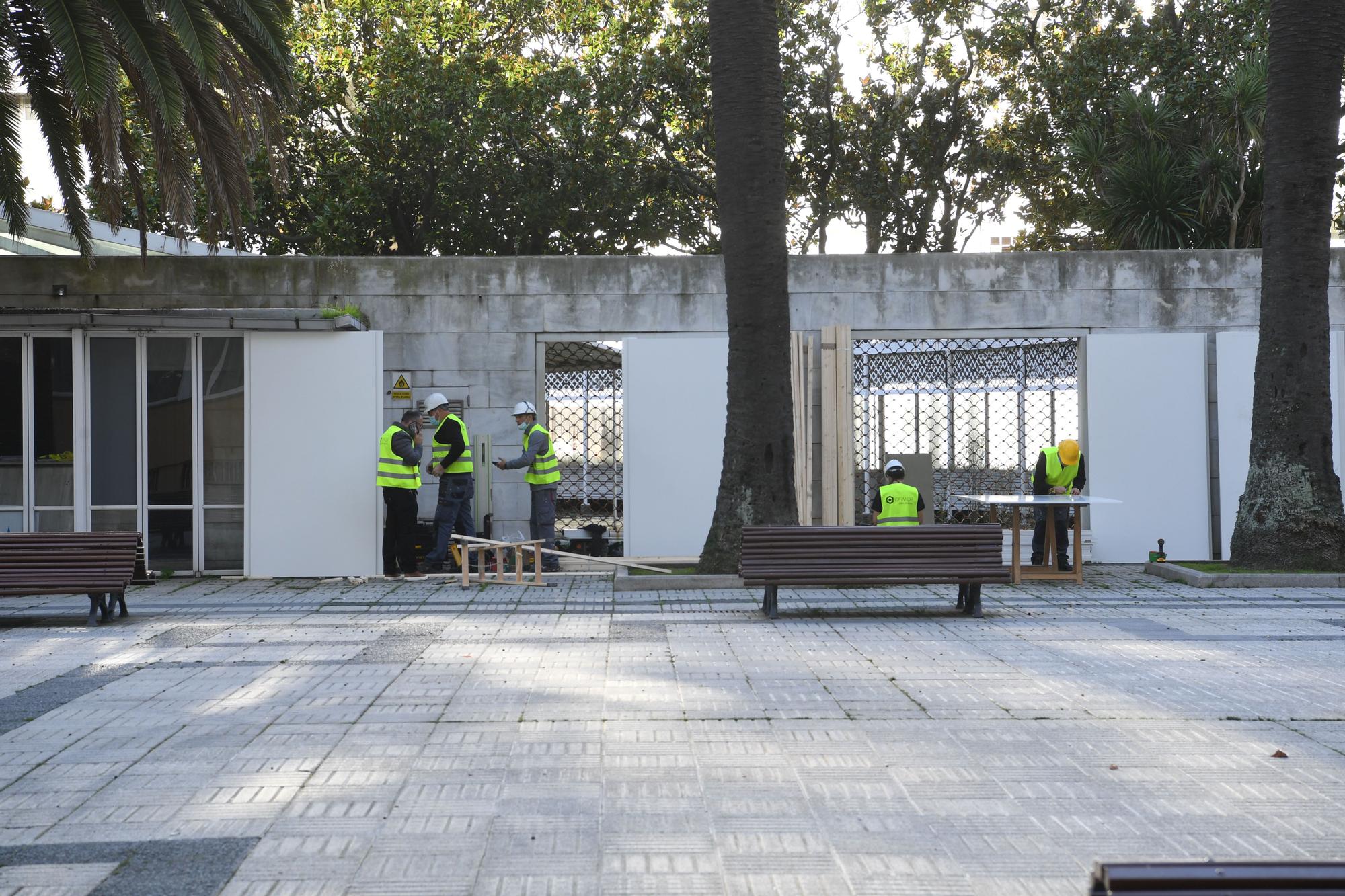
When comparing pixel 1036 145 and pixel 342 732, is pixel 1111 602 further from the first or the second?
pixel 1036 145

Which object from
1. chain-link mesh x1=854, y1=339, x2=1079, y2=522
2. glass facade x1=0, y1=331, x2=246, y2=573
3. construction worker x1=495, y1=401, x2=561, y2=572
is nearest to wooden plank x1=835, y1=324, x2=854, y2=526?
chain-link mesh x1=854, y1=339, x2=1079, y2=522

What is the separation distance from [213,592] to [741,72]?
7.22m

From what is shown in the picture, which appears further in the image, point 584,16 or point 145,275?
point 584,16

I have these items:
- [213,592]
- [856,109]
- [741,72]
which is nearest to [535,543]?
[213,592]

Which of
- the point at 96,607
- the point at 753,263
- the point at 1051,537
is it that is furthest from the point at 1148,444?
the point at 96,607

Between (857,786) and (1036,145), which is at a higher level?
(1036,145)

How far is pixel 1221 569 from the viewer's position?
13.2 m

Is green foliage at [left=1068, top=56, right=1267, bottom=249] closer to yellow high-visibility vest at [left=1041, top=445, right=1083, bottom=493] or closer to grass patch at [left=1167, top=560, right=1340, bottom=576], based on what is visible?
grass patch at [left=1167, top=560, right=1340, bottom=576]

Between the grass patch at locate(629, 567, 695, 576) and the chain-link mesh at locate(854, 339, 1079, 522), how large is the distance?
3.05 metres

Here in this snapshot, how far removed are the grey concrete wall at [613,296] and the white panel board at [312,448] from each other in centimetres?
116

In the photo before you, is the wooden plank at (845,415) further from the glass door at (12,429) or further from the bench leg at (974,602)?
the glass door at (12,429)

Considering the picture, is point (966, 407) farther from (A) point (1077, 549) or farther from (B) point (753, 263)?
(B) point (753, 263)

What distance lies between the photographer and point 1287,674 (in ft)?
24.2

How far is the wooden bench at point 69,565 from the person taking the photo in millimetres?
9898
